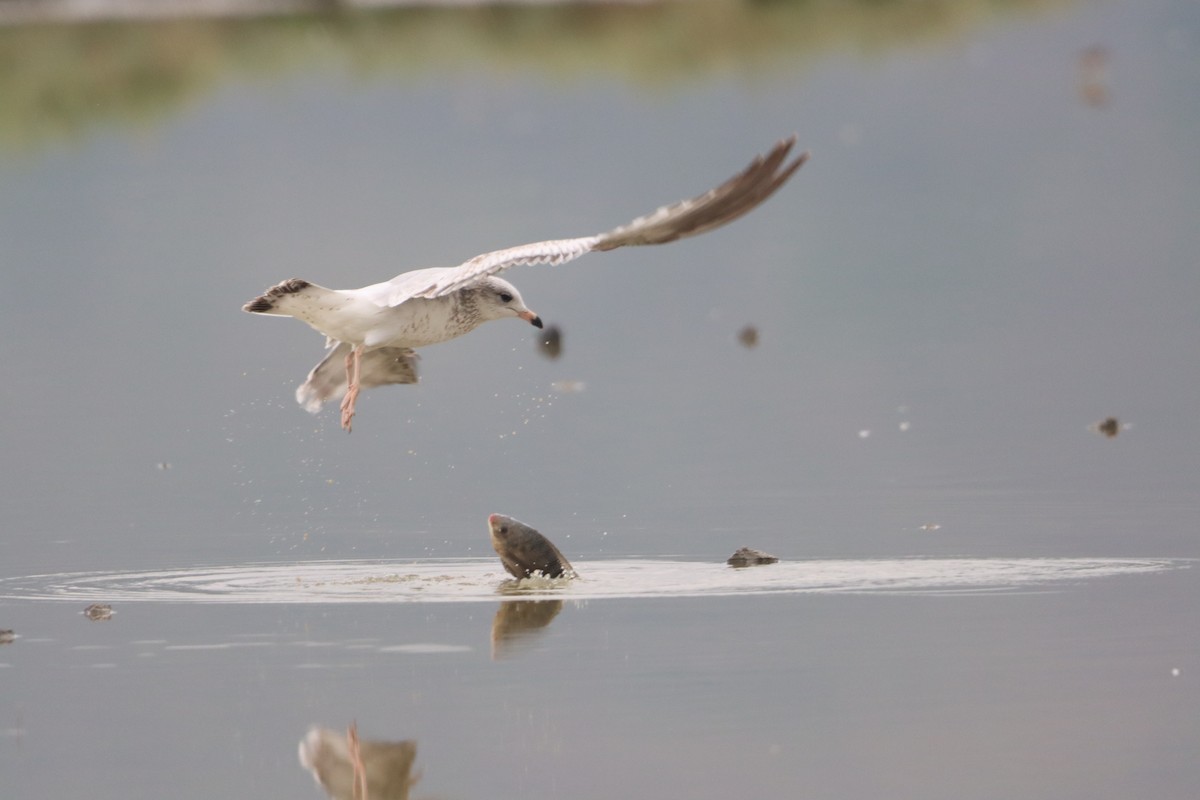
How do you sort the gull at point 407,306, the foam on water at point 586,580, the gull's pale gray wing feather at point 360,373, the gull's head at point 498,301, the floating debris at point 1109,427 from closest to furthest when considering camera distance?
the gull at point 407,306
the foam on water at point 586,580
the gull's head at point 498,301
the gull's pale gray wing feather at point 360,373
the floating debris at point 1109,427

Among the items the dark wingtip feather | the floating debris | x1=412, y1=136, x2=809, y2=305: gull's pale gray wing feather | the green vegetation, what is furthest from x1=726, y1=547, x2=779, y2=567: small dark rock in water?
the green vegetation

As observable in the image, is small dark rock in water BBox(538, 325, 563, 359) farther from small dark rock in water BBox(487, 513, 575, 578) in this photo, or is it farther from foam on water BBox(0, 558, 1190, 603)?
small dark rock in water BBox(487, 513, 575, 578)

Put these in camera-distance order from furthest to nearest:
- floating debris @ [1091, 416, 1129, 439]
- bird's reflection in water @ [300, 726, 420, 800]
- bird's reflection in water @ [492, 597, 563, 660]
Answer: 1. floating debris @ [1091, 416, 1129, 439]
2. bird's reflection in water @ [492, 597, 563, 660]
3. bird's reflection in water @ [300, 726, 420, 800]

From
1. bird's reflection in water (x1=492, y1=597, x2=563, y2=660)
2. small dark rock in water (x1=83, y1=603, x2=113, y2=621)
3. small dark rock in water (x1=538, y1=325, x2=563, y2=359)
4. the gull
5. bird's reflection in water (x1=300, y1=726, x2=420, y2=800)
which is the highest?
the gull

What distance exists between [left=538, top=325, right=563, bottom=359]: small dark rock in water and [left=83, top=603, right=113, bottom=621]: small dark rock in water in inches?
262

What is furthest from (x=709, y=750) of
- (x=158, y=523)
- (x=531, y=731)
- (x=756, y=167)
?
(x=158, y=523)

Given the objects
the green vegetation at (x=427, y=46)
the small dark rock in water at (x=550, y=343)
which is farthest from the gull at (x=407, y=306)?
the green vegetation at (x=427, y=46)

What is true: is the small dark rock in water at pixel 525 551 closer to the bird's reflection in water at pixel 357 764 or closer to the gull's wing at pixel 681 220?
the gull's wing at pixel 681 220

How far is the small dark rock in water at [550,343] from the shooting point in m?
16.3

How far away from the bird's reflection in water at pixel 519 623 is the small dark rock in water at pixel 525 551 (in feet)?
1.69

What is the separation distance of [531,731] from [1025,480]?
5103mm

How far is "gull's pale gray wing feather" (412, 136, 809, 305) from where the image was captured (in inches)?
364

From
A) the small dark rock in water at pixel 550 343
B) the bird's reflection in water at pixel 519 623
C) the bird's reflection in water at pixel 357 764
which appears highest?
the small dark rock in water at pixel 550 343

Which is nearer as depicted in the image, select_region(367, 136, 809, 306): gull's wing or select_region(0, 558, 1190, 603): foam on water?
select_region(367, 136, 809, 306): gull's wing
